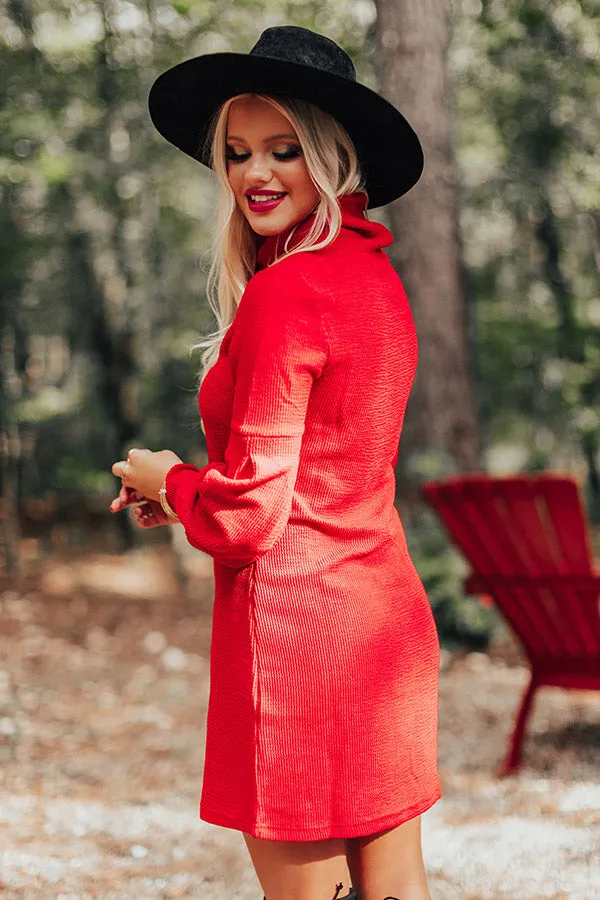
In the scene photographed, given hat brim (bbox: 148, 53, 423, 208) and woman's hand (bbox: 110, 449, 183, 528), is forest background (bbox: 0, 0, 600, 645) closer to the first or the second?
hat brim (bbox: 148, 53, 423, 208)

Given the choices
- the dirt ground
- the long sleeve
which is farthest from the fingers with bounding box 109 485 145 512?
the dirt ground

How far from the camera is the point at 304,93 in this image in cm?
181

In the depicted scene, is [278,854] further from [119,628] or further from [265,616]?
[119,628]

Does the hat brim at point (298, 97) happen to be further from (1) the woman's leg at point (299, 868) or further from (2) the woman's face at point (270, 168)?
(1) the woman's leg at point (299, 868)

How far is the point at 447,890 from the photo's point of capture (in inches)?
130

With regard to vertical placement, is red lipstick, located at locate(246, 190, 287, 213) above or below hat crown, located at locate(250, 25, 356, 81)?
below

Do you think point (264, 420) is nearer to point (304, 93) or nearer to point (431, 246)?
point (304, 93)

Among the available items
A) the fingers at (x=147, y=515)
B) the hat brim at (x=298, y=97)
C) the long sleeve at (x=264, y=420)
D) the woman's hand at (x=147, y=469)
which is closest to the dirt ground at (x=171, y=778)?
the fingers at (x=147, y=515)

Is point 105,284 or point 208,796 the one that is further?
point 105,284

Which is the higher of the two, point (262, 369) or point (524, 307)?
point (524, 307)

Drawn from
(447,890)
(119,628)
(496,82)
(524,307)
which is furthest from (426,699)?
(524,307)

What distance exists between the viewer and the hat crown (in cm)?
184

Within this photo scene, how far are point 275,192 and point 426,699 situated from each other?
997 millimetres

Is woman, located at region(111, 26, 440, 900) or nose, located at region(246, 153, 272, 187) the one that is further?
nose, located at region(246, 153, 272, 187)
